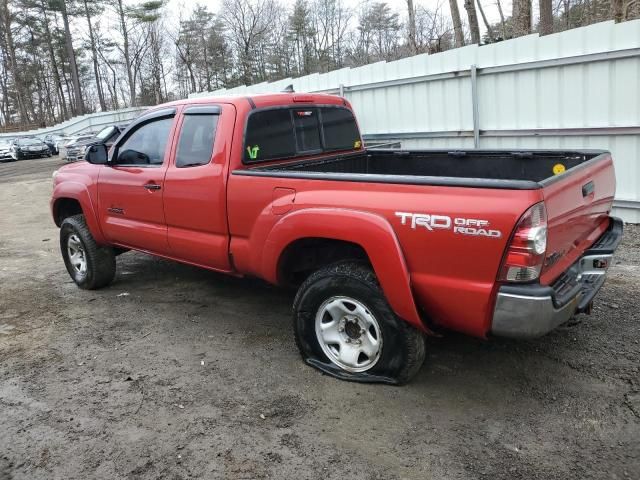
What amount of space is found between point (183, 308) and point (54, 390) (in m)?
1.60

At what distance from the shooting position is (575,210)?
3.16m

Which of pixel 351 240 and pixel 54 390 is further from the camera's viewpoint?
pixel 54 390

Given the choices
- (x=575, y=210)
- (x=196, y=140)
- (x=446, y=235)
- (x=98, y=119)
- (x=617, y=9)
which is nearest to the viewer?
(x=446, y=235)

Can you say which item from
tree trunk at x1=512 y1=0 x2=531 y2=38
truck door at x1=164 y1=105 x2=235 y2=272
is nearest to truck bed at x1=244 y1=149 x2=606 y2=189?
truck door at x1=164 y1=105 x2=235 y2=272

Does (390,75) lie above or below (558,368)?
above

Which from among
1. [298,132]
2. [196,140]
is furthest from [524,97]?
[196,140]

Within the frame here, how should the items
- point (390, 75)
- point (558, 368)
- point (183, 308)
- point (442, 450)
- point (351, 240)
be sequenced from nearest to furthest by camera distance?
point (442, 450) → point (351, 240) → point (558, 368) → point (183, 308) → point (390, 75)

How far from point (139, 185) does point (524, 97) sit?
225 inches

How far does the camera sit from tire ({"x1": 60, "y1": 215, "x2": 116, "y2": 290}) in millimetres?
5699

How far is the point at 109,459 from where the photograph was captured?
2.96m

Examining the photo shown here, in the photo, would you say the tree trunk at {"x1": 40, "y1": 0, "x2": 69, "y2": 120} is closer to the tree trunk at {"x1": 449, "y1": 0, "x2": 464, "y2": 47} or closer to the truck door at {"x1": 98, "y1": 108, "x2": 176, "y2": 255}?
the tree trunk at {"x1": 449, "y1": 0, "x2": 464, "y2": 47}

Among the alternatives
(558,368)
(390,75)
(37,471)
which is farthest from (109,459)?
(390,75)

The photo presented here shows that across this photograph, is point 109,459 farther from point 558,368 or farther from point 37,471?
point 558,368

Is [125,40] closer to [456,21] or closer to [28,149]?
[28,149]
